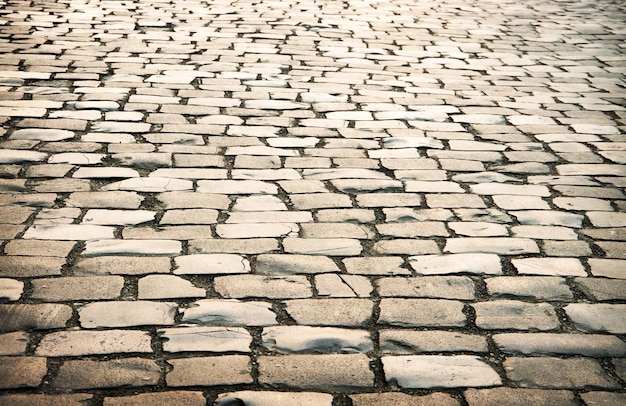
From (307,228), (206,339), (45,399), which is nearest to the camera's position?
(45,399)

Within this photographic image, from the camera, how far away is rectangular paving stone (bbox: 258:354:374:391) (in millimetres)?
2391

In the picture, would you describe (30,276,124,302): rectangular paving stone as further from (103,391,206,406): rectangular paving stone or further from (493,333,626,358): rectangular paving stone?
(493,333,626,358): rectangular paving stone

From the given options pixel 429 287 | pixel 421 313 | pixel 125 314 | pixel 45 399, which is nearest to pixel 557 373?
pixel 421 313

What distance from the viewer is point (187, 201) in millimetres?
3730

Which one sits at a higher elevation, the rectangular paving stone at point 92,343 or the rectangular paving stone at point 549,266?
the rectangular paving stone at point 92,343

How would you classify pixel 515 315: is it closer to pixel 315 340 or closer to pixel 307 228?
pixel 315 340

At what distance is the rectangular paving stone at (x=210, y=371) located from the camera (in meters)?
2.38

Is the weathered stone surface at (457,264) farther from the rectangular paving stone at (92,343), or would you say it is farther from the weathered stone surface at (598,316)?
the rectangular paving stone at (92,343)

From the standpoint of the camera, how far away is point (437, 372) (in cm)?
248

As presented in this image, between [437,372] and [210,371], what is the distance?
755mm

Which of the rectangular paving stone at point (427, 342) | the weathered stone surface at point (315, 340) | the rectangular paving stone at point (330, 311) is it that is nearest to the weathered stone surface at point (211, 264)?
the rectangular paving stone at point (330, 311)

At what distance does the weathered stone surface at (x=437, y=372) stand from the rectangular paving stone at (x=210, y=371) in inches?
18.7

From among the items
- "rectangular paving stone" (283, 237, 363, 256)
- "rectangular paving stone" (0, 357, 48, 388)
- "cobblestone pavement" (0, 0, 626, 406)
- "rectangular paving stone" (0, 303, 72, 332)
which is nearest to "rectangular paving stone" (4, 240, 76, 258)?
"cobblestone pavement" (0, 0, 626, 406)

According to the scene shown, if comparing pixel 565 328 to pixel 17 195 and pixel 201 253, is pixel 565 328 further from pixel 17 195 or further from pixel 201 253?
pixel 17 195
